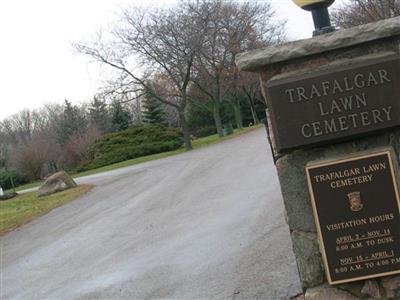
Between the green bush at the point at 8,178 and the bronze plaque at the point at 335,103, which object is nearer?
the bronze plaque at the point at 335,103

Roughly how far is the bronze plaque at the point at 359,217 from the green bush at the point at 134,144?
39.5 m

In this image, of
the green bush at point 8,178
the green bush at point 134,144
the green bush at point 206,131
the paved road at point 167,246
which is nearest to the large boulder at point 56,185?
the paved road at point 167,246

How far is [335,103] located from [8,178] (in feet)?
151

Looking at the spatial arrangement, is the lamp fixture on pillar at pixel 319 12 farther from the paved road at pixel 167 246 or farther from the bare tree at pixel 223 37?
the bare tree at pixel 223 37

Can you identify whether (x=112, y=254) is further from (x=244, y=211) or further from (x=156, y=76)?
(x=156, y=76)

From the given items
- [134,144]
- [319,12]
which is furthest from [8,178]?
[319,12]

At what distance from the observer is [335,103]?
4559mm

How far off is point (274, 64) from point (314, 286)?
1.77m

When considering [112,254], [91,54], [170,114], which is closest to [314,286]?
[112,254]

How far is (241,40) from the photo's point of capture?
39312mm

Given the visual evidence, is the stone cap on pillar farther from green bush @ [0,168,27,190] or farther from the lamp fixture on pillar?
green bush @ [0,168,27,190]

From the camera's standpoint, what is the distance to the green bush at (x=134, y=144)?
44.7 metres

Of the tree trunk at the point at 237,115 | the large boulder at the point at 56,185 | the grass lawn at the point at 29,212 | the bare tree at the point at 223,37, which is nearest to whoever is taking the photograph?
the grass lawn at the point at 29,212

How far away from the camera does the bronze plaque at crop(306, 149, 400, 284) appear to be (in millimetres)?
4555
